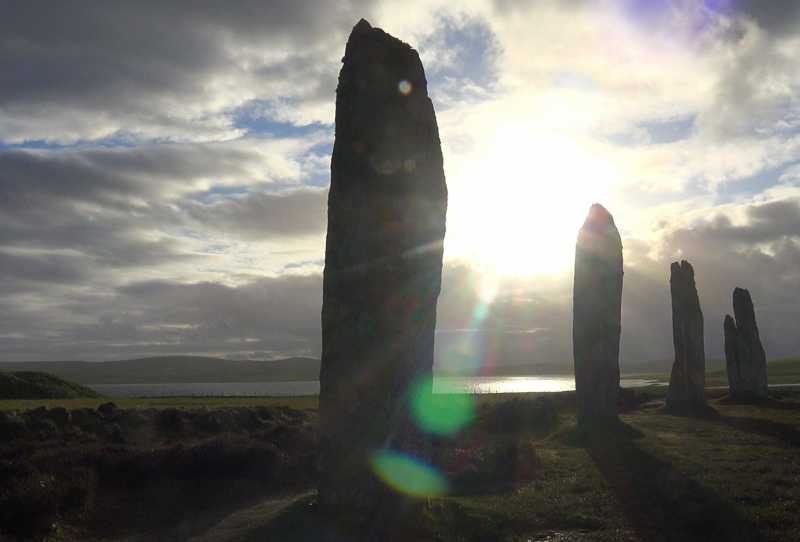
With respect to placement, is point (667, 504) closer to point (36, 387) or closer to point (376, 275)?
point (376, 275)

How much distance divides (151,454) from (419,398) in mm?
8047

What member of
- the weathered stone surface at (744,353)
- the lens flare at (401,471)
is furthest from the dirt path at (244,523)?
the weathered stone surface at (744,353)

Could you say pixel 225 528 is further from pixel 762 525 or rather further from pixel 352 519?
pixel 762 525

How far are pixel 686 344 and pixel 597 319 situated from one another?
A: 9840 mm

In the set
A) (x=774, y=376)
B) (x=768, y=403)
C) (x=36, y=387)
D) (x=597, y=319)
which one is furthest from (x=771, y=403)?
(x=774, y=376)

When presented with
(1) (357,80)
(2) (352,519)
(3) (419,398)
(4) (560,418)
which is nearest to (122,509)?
(2) (352,519)

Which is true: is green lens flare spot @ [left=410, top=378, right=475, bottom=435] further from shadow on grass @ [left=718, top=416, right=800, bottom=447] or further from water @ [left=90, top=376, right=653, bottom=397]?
water @ [left=90, top=376, right=653, bottom=397]

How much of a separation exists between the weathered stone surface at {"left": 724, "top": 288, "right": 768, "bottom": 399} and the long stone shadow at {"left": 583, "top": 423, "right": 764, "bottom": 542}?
20.0m

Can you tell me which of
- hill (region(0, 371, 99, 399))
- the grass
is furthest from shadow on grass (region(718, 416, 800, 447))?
the grass

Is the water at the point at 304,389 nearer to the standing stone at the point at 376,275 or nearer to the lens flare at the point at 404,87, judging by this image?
the standing stone at the point at 376,275

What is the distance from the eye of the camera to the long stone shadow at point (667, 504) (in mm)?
11125

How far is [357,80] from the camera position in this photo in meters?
14.1

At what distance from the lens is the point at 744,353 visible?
3584cm

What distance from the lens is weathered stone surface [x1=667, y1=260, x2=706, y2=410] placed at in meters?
32.1
